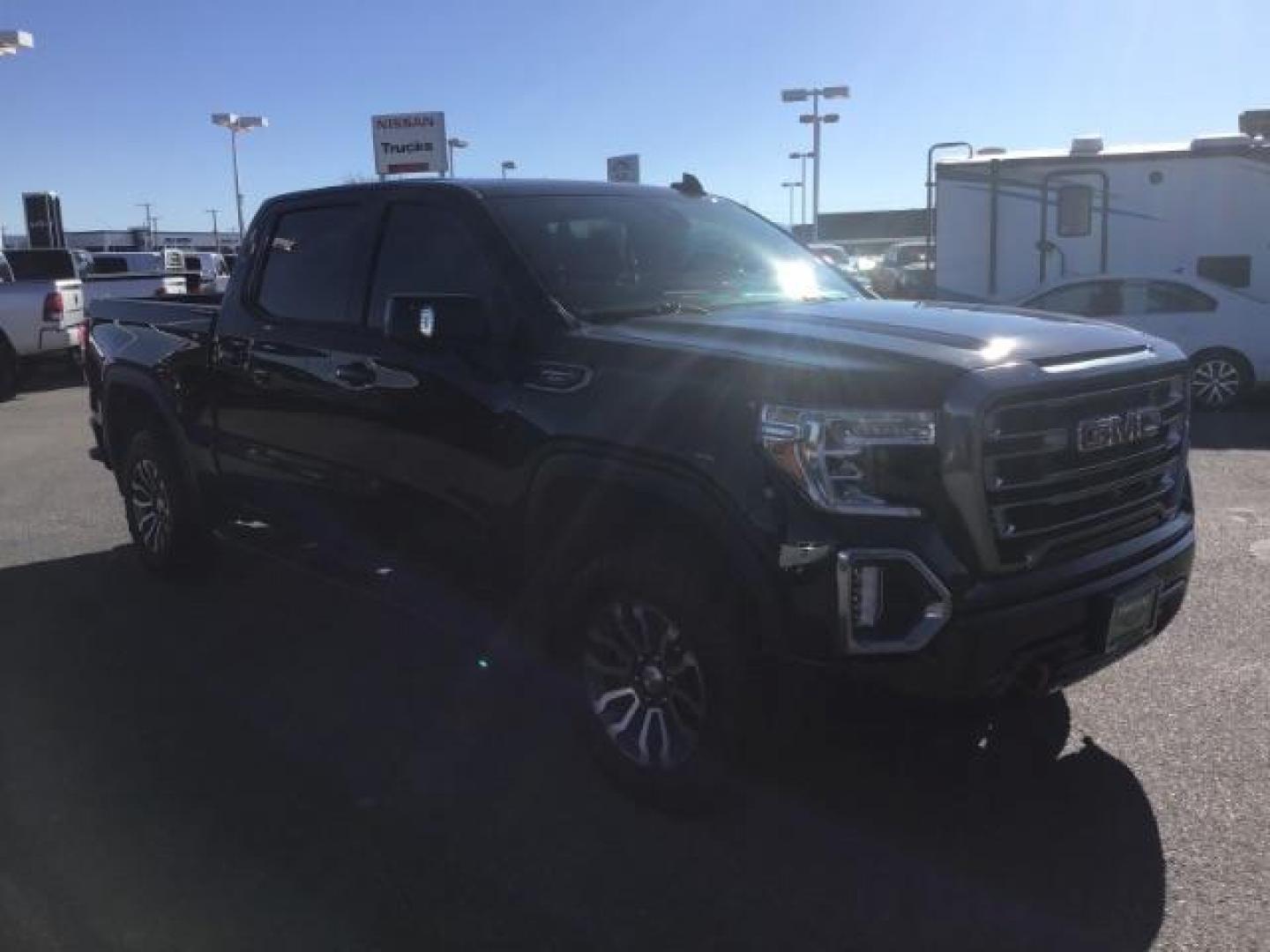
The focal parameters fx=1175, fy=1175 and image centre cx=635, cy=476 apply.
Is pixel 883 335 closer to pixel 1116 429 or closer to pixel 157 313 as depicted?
pixel 1116 429

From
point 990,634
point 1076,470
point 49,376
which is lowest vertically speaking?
point 49,376

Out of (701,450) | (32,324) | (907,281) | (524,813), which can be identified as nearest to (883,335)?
(701,450)

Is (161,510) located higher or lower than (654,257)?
lower

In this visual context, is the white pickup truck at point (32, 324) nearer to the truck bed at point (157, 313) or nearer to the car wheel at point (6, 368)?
the car wheel at point (6, 368)

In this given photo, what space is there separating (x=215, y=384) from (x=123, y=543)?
2227 mm

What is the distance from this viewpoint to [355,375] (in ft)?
14.8

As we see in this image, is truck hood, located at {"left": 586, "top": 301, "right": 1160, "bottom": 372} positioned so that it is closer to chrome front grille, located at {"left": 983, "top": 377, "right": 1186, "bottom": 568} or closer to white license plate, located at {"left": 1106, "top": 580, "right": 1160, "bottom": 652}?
chrome front grille, located at {"left": 983, "top": 377, "right": 1186, "bottom": 568}

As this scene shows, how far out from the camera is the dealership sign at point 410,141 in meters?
16.1

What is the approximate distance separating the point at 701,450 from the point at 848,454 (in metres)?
0.42

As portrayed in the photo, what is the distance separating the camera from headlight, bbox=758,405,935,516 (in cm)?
306

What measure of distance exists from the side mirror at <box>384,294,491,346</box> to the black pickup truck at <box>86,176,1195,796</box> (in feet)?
0.04

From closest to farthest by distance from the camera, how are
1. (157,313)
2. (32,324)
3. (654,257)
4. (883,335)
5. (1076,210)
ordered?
(883,335) < (654,257) < (157,313) < (1076,210) < (32,324)

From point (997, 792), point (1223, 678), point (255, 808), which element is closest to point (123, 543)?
point (255, 808)

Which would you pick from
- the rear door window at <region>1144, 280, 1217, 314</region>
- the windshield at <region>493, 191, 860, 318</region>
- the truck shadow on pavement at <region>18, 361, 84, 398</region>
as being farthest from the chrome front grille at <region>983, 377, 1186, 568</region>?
the truck shadow on pavement at <region>18, 361, 84, 398</region>
